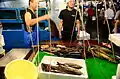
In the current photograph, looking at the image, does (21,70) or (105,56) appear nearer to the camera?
(21,70)

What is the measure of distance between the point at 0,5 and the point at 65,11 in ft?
4.80

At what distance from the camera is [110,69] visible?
135cm

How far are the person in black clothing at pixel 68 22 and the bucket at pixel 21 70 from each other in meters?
1.10

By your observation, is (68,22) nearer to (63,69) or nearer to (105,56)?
(105,56)

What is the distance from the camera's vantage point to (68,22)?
2.50 meters

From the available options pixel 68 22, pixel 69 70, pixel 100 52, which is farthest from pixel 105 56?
pixel 68 22

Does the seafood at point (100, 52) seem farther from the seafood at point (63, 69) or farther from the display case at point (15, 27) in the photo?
the display case at point (15, 27)

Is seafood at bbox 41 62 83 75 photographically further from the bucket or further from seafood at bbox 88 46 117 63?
seafood at bbox 88 46 117 63

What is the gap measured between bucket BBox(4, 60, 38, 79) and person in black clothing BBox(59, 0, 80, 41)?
3.62ft

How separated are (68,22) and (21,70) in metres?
1.50

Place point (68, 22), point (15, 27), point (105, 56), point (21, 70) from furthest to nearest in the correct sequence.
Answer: point (15, 27) < point (68, 22) < point (105, 56) < point (21, 70)

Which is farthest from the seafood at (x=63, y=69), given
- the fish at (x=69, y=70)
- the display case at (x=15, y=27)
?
the display case at (x=15, y=27)

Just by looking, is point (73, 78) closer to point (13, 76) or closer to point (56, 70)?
point (56, 70)

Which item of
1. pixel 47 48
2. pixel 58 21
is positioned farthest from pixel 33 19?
pixel 47 48
